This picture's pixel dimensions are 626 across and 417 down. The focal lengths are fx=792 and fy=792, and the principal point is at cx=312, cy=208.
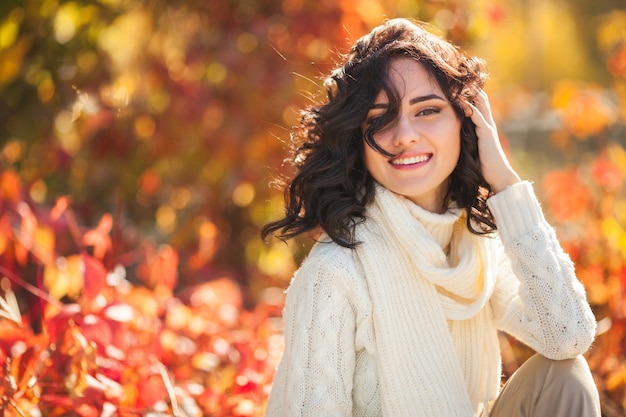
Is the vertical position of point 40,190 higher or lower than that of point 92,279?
lower

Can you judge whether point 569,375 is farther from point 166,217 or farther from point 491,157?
point 166,217

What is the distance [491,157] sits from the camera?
1995 millimetres

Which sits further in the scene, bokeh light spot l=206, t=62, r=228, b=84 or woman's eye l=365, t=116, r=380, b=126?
bokeh light spot l=206, t=62, r=228, b=84

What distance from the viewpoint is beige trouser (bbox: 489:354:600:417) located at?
1768 mm

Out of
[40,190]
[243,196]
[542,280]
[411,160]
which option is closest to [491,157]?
[411,160]

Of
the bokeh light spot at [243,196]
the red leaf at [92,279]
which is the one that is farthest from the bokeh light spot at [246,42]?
the red leaf at [92,279]

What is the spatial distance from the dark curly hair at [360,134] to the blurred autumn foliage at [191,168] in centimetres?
59

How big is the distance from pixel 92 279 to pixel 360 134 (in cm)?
79

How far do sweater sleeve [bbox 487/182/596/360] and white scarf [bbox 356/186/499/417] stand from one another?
0.13 metres

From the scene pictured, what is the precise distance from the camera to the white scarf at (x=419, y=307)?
1869 mm

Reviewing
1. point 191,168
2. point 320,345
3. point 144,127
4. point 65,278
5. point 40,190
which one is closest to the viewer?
point 320,345

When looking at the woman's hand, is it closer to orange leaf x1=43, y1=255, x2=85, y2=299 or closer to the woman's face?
the woman's face

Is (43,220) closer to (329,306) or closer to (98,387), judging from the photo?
(98,387)

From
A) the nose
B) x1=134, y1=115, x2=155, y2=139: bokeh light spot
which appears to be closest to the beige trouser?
the nose
